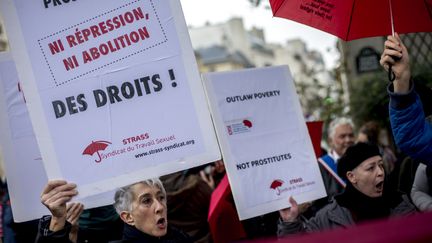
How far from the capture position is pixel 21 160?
4.09 meters

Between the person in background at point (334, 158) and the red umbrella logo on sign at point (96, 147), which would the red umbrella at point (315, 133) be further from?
the red umbrella logo on sign at point (96, 147)

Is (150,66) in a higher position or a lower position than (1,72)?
lower

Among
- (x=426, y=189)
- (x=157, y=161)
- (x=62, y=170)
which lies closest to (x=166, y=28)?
(x=157, y=161)

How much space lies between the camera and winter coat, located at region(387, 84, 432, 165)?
10.3 ft

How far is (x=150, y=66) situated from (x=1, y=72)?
139 cm

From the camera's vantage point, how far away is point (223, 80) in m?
4.31

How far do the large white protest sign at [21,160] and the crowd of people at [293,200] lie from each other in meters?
0.27

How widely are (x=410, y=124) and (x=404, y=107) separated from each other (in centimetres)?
9

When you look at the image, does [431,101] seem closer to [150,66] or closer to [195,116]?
[195,116]

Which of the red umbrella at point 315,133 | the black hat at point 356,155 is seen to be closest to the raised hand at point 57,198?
the black hat at point 356,155

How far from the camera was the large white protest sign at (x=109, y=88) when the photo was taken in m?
3.29

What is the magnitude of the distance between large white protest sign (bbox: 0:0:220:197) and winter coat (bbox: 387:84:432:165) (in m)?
0.95

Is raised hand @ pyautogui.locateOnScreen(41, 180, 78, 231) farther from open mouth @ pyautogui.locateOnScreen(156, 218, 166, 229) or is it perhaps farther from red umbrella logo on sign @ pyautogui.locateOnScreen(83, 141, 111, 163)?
open mouth @ pyautogui.locateOnScreen(156, 218, 166, 229)

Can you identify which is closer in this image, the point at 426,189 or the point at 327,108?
the point at 426,189
